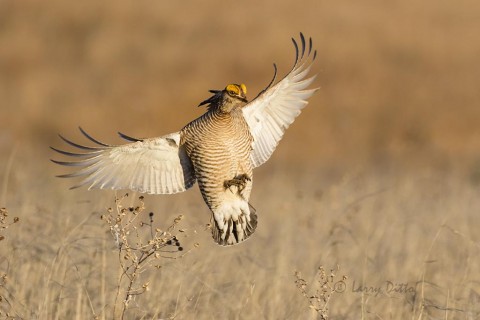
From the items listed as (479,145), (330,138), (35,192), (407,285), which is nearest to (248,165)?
(407,285)

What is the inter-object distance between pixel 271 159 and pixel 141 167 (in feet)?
32.9

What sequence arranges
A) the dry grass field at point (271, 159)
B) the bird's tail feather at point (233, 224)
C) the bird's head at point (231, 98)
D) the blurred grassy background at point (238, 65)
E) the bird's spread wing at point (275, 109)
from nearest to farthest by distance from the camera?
1. the dry grass field at point (271, 159)
2. the bird's tail feather at point (233, 224)
3. the bird's head at point (231, 98)
4. the bird's spread wing at point (275, 109)
5. the blurred grassy background at point (238, 65)

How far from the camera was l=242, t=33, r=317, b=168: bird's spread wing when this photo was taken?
682 centimetres

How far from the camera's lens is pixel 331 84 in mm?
22266

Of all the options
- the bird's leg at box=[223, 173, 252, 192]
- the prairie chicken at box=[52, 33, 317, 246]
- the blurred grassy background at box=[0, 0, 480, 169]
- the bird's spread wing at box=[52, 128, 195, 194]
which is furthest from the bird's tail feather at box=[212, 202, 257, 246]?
the blurred grassy background at box=[0, 0, 480, 169]

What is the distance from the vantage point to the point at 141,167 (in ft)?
21.4

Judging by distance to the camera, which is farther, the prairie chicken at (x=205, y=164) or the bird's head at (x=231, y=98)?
the bird's head at (x=231, y=98)

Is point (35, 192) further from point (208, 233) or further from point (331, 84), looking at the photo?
point (331, 84)

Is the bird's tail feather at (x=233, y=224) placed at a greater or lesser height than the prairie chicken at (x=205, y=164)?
lesser

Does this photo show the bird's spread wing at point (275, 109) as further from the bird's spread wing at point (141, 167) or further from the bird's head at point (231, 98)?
the bird's spread wing at point (141, 167)
